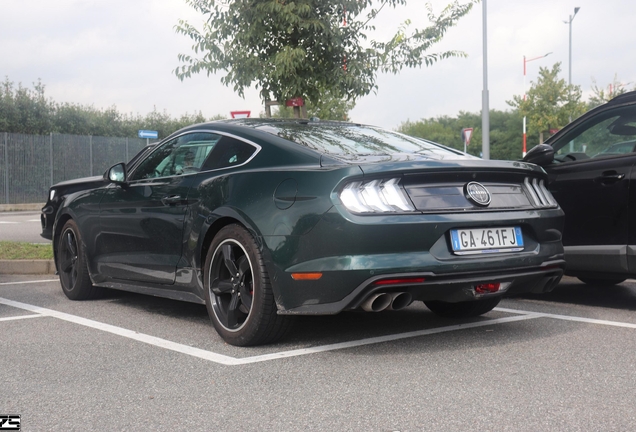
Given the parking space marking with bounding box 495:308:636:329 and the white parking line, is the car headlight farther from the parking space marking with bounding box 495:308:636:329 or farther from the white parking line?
the parking space marking with bounding box 495:308:636:329

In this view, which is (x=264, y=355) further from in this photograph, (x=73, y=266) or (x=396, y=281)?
(x=73, y=266)

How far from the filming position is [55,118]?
101 ft

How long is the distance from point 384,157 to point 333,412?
68.2 inches

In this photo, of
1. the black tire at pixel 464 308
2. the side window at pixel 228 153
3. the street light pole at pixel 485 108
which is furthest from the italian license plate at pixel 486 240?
the street light pole at pixel 485 108

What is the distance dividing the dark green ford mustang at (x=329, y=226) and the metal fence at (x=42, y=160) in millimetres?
22499

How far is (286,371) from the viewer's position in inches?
163

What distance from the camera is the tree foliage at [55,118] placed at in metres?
29.5

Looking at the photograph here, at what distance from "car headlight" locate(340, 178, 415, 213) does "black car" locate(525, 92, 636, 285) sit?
2.43 m

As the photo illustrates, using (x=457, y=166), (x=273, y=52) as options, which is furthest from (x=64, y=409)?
(x=273, y=52)

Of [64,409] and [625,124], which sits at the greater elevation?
[625,124]

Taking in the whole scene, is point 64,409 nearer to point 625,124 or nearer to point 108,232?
point 108,232

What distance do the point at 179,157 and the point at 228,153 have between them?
0.67 m

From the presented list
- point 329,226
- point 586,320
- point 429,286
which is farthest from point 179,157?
point 586,320

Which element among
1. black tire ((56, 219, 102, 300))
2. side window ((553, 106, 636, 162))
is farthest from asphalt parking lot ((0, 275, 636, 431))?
side window ((553, 106, 636, 162))
